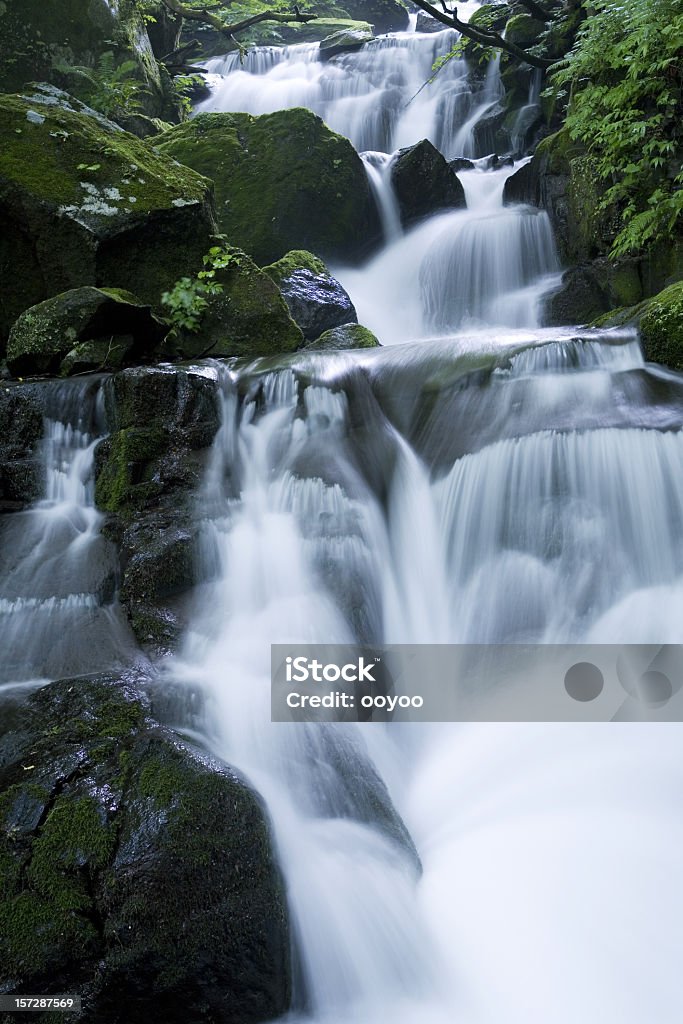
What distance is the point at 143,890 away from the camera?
2.07 metres

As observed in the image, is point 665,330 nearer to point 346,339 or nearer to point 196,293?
point 346,339

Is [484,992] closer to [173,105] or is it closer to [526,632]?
[526,632]

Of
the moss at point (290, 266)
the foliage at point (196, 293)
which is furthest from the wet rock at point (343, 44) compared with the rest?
the foliage at point (196, 293)

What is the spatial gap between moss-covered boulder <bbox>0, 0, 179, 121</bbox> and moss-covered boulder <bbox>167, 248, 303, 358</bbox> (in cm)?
549

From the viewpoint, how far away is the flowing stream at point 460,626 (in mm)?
2262

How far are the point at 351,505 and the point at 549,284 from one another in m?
5.27

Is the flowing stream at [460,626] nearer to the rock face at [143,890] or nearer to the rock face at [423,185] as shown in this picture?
the rock face at [143,890]

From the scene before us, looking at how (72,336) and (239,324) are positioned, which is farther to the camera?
(239,324)

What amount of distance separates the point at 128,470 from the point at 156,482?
0.19m

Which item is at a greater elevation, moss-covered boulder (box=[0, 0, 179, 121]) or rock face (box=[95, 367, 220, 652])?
moss-covered boulder (box=[0, 0, 179, 121])

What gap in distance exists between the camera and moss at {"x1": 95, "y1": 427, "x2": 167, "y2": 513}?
4227 millimetres

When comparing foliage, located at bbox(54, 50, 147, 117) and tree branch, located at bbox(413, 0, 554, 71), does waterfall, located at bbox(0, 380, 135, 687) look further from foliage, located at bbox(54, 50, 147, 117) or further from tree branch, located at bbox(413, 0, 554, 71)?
tree branch, located at bbox(413, 0, 554, 71)

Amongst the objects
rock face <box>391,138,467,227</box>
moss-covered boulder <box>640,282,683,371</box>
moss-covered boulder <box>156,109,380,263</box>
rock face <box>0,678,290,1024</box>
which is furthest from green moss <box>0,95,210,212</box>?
rock face <box>0,678,290,1024</box>

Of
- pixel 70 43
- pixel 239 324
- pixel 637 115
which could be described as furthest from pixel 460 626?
pixel 70 43
